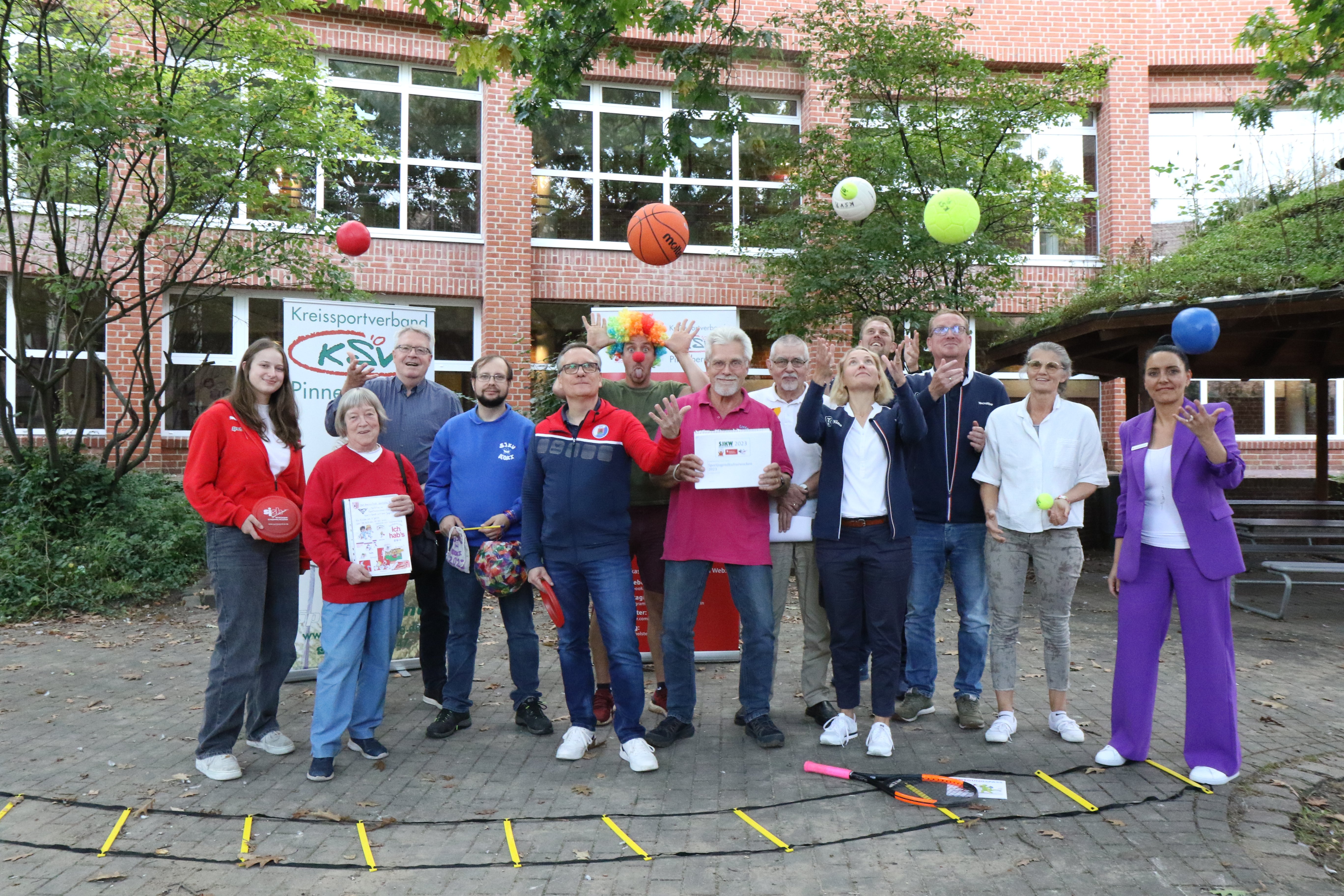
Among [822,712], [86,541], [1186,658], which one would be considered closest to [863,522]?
[822,712]

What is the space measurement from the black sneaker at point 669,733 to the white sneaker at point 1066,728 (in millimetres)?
2003

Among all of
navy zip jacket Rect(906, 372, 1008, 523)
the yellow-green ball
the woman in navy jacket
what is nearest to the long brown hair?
the woman in navy jacket

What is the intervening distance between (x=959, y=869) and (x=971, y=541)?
6.82 ft

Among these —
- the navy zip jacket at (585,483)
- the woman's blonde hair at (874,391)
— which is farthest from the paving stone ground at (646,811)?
the woman's blonde hair at (874,391)

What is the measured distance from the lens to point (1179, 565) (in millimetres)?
4449

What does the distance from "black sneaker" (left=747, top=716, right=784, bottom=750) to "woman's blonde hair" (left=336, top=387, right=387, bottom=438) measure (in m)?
2.54

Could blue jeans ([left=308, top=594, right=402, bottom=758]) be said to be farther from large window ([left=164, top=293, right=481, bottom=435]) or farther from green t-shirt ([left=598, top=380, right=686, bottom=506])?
large window ([left=164, top=293, right=481, bottom=435])

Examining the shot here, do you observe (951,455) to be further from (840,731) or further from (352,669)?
(352,669)

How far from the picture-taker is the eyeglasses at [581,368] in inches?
186

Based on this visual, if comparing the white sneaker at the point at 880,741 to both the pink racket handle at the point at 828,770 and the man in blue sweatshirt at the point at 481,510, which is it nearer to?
the pink racket handle at the point at 828,770

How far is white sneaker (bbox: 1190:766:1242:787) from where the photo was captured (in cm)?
428

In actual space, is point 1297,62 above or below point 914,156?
below

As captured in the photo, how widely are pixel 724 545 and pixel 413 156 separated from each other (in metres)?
12.1

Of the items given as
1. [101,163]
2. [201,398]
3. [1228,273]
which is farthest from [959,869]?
[201,398]
